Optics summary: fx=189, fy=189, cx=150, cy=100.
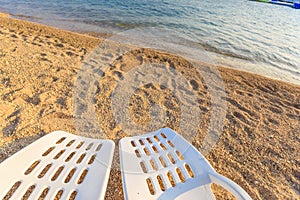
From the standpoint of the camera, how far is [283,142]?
8.02 ft

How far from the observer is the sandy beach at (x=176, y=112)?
2.00 metres

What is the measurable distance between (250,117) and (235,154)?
0.89 m

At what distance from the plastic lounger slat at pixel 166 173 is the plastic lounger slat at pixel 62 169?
168mm

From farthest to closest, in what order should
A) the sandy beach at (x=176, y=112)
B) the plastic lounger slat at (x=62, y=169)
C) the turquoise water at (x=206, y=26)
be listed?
the turquoise water at (x=206, y=26) < the sandy beach at (x=176, y=112) < the plastic lounger slat at (x=62, y=169)

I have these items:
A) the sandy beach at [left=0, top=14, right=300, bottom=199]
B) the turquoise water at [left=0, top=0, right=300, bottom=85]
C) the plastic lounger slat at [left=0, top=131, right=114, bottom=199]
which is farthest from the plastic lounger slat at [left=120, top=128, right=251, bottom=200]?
the turquoise water at [left=0, top=0, right=300, bottom=85]

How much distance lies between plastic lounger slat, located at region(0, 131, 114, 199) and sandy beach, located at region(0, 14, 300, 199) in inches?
18.2

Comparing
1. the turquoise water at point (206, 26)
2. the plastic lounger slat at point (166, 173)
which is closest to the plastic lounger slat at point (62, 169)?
the plastic lounger slat at point (166, 173)

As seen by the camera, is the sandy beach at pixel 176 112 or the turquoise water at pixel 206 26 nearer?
the sandy beach at pixel 176 112

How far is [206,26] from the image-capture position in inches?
335

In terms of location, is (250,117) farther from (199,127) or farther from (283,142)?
(199,127)

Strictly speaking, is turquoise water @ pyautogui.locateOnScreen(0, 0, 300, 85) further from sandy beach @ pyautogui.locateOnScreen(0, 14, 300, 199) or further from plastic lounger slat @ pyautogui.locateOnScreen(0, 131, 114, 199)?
plastic lounger slat @ pyautogui.locateOnScreen(0, 131, 114, 199)

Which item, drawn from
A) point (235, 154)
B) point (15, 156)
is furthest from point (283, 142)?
point (15, 156)

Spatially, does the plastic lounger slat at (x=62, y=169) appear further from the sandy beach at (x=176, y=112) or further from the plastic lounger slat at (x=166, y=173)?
the sandy beach at (x=176, y=112)

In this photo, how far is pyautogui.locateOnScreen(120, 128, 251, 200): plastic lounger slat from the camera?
1.28 m
